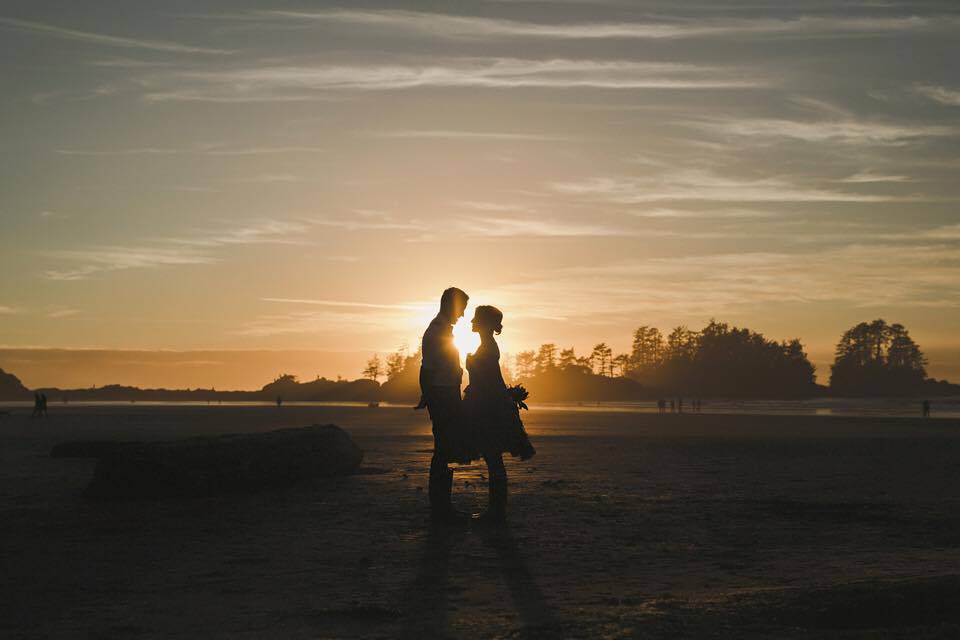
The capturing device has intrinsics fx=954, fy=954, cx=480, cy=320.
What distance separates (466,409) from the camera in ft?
37.1

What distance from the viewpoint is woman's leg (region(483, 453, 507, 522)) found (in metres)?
11.0

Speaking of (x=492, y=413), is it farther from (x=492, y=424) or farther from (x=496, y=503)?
(x=496, y=503)

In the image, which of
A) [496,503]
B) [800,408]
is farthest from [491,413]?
[800,408]

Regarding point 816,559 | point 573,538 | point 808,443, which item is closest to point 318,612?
point 573,538

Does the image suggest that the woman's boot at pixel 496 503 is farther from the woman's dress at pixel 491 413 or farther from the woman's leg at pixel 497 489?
the woman's dress at pixel 491 413

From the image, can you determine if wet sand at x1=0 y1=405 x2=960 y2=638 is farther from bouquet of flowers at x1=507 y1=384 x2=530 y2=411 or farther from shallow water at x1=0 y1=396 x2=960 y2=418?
shallow water at x1=0 y1=396 x2=960 y2=418

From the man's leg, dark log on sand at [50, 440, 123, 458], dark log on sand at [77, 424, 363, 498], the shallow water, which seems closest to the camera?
the man's leg

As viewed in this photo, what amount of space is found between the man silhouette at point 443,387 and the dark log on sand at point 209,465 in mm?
4131

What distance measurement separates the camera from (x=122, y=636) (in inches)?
228

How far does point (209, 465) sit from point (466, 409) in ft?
15.0

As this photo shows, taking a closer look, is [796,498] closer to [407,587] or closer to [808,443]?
[407,587]

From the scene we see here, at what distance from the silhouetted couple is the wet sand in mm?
619

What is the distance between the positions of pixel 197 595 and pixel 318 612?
44.4 inches

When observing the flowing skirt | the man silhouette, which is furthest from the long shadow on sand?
the flowing skirt
